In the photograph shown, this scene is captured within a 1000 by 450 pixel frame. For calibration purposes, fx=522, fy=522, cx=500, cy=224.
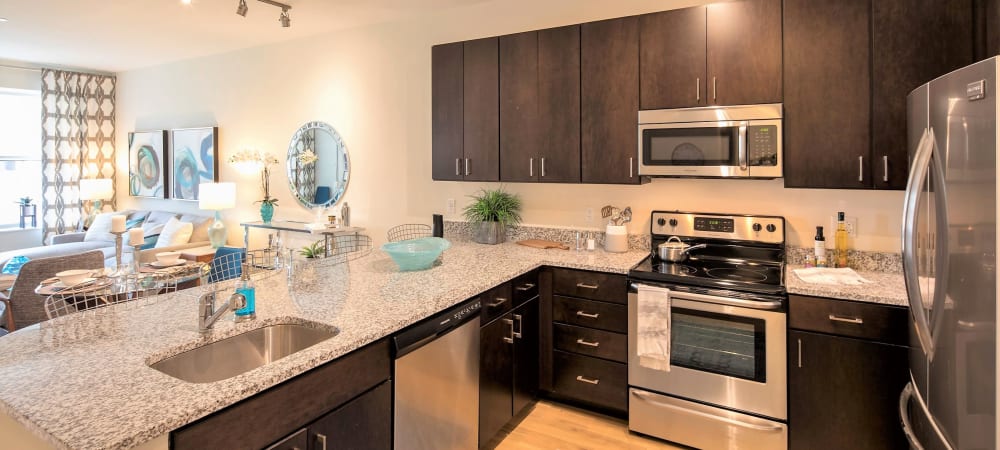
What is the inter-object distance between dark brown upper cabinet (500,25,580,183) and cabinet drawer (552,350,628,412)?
106 cm

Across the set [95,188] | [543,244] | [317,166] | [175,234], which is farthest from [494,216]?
[95,188]

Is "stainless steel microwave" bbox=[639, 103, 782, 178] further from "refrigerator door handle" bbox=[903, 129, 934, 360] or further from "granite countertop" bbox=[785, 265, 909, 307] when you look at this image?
"refrigerator door handle" bbox=[903, 129, 934, 360]

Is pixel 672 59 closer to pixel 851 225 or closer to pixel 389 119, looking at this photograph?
pixel 851 225

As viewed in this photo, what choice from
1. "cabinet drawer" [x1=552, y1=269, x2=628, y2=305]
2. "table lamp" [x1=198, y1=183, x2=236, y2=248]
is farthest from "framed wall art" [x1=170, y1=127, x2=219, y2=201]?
"cabinet drawer" [x1=552, y1=269, x2=628, y2=305]

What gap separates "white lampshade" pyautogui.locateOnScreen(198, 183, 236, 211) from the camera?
16.8 ft

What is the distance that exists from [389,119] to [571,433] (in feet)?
9.28

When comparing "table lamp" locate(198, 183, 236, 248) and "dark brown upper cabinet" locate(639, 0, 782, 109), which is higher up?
"dark brown upper cabinet" locate(639, 0, 782, 109)

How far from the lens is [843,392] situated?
7.27ft

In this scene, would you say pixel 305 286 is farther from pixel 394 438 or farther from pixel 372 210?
pixel 372 210

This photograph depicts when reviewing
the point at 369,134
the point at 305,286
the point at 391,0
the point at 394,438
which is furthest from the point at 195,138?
the point at 394,438

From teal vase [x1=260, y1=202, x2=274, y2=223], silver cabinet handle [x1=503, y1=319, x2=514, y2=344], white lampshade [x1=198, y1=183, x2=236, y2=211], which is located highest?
white lampshade [x1=198, y1=183, x2=236, y2=211]

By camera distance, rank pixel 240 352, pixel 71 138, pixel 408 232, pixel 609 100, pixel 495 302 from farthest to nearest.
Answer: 1. pixel 71 138
2. pixel 408 232
3. pixel 609 100
4. pixel 495 302
5. pixel 240 352

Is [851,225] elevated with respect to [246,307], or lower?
elevated

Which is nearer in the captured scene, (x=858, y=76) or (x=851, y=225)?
(x=858, y=76)
